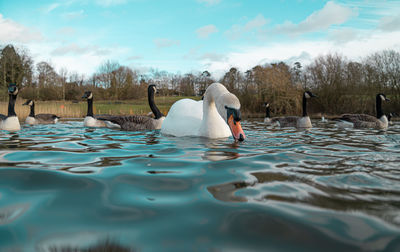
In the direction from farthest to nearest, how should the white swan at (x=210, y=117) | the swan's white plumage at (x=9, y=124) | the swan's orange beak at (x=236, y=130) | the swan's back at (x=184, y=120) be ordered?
1. the swan's white plumage at (x=9, y=124)
2. the swan's back at (x=184, y=120)
3. the white swan at (x=210, y=117)
4. the swan's orange beak at (x=236, y=130)

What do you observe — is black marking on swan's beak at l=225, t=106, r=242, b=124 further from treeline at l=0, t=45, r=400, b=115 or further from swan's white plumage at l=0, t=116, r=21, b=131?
treeline at l=0, t=45, r=400, b=115

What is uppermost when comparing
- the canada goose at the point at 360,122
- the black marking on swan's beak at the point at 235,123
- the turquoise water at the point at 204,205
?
the black marking on swan's beak at the point at 235,123

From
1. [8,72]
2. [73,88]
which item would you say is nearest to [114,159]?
[8,72]

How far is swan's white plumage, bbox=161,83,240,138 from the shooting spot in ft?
14.0

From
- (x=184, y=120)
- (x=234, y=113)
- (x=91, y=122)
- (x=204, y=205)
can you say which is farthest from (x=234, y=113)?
(x=91, y=122)

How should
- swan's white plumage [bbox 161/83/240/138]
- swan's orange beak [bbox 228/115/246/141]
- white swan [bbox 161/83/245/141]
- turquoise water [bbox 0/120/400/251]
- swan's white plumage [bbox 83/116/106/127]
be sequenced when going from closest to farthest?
turquoise water [bbox 0/120/400/251], swan's orange beak [bbox 228/115/246/141], white swan [bbox 161/83/245/141], swan's white plumage [bbox 161/83/240/138], swan's white plumage [bbox 83/116/106/127]

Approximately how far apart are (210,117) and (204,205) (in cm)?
327

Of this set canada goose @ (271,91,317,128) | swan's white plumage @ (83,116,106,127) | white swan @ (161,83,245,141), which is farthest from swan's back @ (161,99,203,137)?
canada goose @ (271,91,317,128)

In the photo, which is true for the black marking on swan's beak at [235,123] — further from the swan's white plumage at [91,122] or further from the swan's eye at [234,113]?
the swan's white plumage at [91,122]

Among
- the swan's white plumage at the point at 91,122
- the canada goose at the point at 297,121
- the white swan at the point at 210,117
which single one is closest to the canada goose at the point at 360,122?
the canada goose at the point at 297,121

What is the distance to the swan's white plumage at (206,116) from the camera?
14.0 ft

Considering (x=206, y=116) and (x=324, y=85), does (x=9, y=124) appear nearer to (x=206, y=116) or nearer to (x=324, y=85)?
(x=206, y=116)

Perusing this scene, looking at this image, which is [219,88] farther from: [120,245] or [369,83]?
[369,83]

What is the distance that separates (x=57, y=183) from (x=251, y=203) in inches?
64.4
